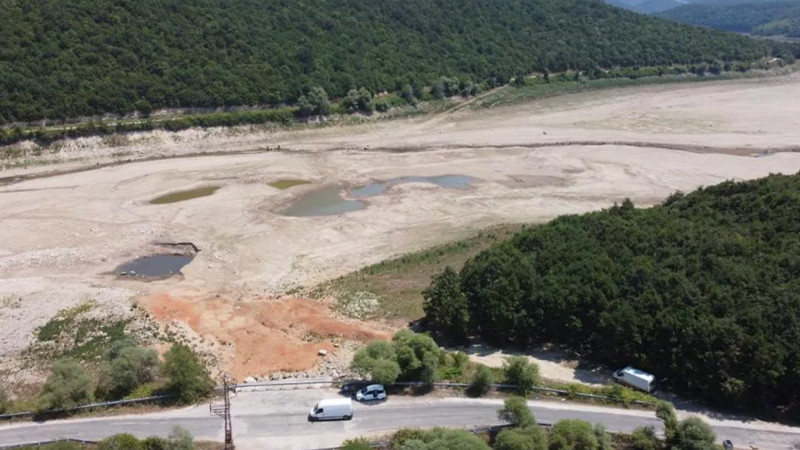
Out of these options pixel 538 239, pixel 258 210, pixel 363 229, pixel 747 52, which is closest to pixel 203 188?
pixel 258 210

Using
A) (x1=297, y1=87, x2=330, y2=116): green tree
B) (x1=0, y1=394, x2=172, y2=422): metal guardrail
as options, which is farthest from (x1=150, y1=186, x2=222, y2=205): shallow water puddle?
(x1=0, y1=394, x2=172, y2=422): metal guardrail

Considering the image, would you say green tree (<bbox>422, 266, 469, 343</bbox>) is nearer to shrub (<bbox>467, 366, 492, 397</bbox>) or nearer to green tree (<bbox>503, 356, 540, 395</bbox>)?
green tree (<bbox>503, 356, 540, 395</bbox>)

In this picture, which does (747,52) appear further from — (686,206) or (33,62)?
(33,62)

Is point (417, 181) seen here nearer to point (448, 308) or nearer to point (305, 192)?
point (305, 192)

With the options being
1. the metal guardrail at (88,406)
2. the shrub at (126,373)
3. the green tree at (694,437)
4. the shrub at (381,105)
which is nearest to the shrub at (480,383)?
the green tree at (694,437)

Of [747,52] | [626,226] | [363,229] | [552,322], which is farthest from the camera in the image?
[747,52]

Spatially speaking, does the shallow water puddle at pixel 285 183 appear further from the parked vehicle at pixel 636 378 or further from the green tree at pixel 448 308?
the parked vehicle at pixel 636 378
